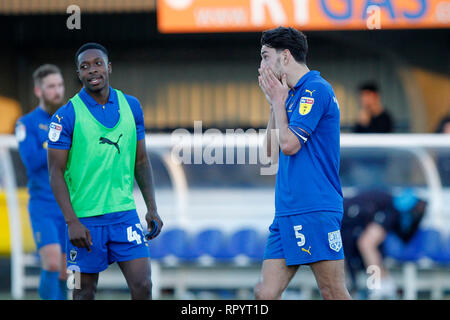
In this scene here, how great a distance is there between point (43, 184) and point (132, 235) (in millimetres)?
1713

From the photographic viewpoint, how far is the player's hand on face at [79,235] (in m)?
3.92

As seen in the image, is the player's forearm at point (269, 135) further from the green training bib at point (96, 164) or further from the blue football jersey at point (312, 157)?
the green training bib at point (96, 164)

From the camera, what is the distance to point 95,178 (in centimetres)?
405

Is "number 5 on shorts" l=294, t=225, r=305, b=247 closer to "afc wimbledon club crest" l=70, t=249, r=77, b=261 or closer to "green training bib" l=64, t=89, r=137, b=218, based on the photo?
"green training bib" l=64, t=89, r=137, b=218

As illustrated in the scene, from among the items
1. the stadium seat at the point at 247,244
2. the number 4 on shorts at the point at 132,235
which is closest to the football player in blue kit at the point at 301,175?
the number 4 on shorts at the point at 132,235

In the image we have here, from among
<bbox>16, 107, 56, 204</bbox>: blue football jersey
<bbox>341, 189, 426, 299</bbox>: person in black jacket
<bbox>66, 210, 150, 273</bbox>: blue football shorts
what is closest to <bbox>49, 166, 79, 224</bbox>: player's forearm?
<bbox>66, 210, 150, 273</bbox>: blue football shorts

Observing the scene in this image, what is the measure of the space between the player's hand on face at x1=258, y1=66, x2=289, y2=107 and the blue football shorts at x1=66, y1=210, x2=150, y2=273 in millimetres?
991

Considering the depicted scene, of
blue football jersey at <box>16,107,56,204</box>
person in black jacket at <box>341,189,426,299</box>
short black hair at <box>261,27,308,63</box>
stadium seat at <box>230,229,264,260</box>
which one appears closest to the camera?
short black hair at <box>261,27,308,63</box>

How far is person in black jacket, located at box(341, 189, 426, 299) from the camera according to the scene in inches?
273

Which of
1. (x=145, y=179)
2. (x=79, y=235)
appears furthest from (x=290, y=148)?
(x=79, y=235)

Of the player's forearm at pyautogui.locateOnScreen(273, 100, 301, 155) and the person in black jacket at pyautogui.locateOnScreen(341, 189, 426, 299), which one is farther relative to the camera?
the person in black jacket at pyautogui.locateOnScreen(341, 189, 426, 299)

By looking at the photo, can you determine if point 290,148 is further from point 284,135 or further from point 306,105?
point 306,105

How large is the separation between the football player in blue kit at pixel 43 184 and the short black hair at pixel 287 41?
2226mm
